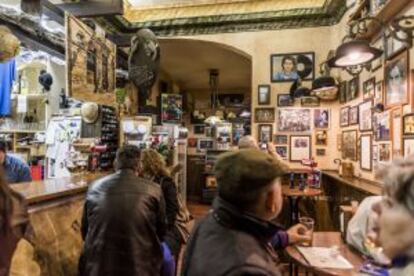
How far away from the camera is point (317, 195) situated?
5.44 meters

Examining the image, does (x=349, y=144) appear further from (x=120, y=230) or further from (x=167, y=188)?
(x=120, y=230)

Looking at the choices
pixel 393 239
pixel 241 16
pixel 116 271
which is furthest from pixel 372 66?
pixel 393 239

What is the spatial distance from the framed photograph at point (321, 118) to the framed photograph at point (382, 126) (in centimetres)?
206

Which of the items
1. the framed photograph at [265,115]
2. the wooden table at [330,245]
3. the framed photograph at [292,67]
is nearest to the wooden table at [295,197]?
the framed photograph at [265,115]

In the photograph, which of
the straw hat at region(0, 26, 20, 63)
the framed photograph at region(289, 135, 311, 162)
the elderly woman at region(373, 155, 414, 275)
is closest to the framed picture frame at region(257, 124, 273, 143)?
the framed photograph at region(289, 135, 311, 162)

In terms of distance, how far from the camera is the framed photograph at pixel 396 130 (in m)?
3.53

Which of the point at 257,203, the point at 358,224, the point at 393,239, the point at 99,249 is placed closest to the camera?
the point at 393,239

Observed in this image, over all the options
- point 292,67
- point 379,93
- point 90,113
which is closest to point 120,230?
point 379,93

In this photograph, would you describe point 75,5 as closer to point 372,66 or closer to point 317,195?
point 372,66

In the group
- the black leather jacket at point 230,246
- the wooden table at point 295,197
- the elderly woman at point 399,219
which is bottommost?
the wooden table at point 295,197

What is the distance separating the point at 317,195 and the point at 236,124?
281 inches

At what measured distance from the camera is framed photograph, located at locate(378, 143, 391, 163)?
152 inches

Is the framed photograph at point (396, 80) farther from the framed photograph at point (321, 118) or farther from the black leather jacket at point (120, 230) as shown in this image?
the framed photograph at point (321, 118)

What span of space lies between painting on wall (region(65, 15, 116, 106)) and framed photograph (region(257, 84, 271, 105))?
264 cm
